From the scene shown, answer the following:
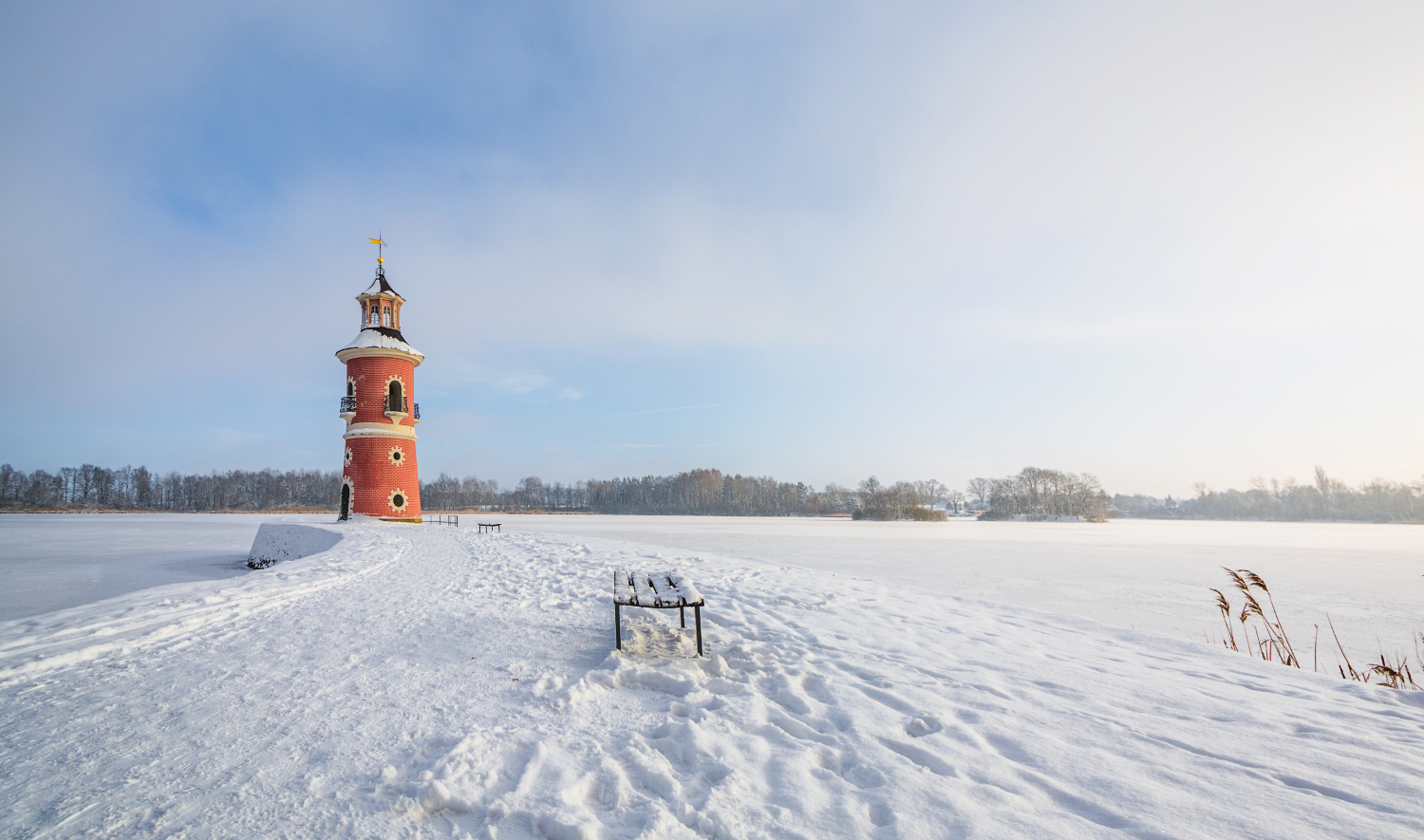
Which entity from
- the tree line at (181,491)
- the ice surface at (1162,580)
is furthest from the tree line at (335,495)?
the ice surface at (1162,580)

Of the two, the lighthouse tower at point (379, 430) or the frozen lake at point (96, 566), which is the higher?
the lighthouse tower at point (379, 430)

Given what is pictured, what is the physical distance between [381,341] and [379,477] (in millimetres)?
5490

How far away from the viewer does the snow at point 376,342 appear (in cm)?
2277

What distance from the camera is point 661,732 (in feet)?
11.6

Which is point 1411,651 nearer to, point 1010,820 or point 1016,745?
point 1016,745

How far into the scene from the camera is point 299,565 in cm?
1020

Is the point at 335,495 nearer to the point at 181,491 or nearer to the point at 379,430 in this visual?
the point at 181,491

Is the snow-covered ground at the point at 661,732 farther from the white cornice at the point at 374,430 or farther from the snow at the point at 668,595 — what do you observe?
the white cornice at the point at 374,430

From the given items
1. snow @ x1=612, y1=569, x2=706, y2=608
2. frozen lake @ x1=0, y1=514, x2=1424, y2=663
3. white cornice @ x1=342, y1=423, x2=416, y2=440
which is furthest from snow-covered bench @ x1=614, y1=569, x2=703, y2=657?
white cornice @ x1=342, y1=423, x2=416, y2=440

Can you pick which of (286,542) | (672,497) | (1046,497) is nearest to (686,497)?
(672,497)

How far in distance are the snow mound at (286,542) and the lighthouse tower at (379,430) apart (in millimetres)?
3965

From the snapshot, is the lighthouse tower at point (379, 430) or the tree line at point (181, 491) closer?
the lighthouse tower at point (379, 430)

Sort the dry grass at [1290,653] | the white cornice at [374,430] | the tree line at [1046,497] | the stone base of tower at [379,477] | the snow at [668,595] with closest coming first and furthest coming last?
the snow at [668,595] → the dry grass at [1290,653] → the stone base of tower at [379,477] → the white cornice at [374,430] → the tree line at [1046,497]

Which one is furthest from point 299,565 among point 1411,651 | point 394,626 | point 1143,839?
point 1411,651
